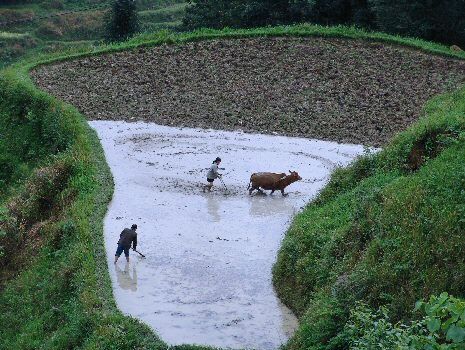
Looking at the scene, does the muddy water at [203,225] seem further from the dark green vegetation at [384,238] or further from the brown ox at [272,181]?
the dark green vegetation at [384,238]

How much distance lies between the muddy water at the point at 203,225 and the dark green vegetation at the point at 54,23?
29.1 metres

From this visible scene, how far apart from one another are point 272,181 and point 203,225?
7.86 ft

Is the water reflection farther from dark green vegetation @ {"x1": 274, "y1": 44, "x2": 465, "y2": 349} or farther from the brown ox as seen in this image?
the brown ox

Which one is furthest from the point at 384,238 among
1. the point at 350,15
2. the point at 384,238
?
the point at 350,15

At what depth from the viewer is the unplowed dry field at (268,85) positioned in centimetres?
2420

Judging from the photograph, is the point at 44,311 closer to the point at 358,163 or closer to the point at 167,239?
the point at 167,239

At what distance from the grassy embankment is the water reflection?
0.97ft

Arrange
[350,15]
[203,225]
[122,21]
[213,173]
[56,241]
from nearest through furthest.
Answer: [56,241]
[203,225]
[213,173]
[350,15]
[122,21]

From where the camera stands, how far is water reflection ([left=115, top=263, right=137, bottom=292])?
13.9 m

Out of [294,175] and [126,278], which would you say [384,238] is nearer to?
[126,278]

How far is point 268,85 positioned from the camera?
27.4 m

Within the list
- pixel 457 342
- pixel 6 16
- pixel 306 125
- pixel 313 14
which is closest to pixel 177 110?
pixel 306 125

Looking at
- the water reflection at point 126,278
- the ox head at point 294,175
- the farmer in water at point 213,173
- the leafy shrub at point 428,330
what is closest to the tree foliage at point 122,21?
the farmer in water at point 213,173

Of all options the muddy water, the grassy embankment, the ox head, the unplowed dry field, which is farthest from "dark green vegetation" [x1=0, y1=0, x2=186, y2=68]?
the ox head
